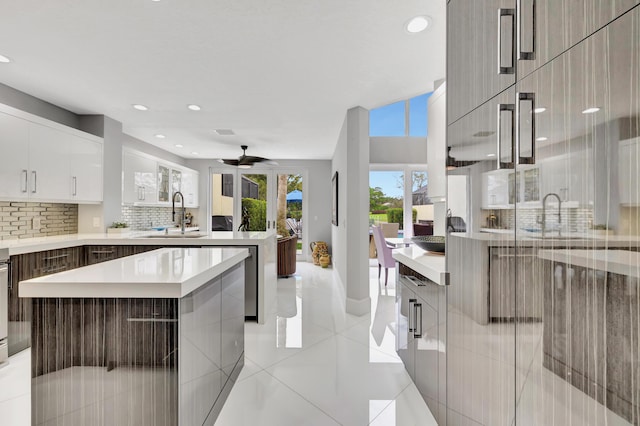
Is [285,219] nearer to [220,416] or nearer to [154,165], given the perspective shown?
[154,165]

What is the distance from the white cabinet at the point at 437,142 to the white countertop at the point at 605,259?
1330 millimetres

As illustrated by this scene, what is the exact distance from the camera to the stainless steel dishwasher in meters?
2.35

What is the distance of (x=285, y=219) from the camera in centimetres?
722

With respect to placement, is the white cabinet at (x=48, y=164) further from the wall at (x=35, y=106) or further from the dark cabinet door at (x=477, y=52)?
the dark cabinet door at (x=477, y=52)

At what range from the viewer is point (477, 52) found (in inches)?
49.4

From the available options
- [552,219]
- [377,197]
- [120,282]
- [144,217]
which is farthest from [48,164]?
[377,197]

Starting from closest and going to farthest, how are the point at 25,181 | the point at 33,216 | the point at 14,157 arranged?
the point at 14,157
the point at 25,181
the point at 33,216

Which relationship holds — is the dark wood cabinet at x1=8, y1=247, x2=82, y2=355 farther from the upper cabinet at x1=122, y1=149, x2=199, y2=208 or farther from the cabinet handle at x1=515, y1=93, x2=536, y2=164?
the cabinet handle at x1=515, y1=93, x2=536, y2=164

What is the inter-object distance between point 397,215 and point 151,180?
478 cm

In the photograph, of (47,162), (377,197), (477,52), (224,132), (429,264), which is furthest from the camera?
(377,197)

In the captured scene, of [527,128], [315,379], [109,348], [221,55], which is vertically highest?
[221,55]

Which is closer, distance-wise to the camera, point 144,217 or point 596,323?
point 596,323

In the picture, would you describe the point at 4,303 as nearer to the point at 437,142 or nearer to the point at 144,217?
the point at 144,217

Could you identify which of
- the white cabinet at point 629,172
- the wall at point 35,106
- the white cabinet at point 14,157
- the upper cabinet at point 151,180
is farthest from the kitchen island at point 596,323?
the upper cabinet at point 151,180
